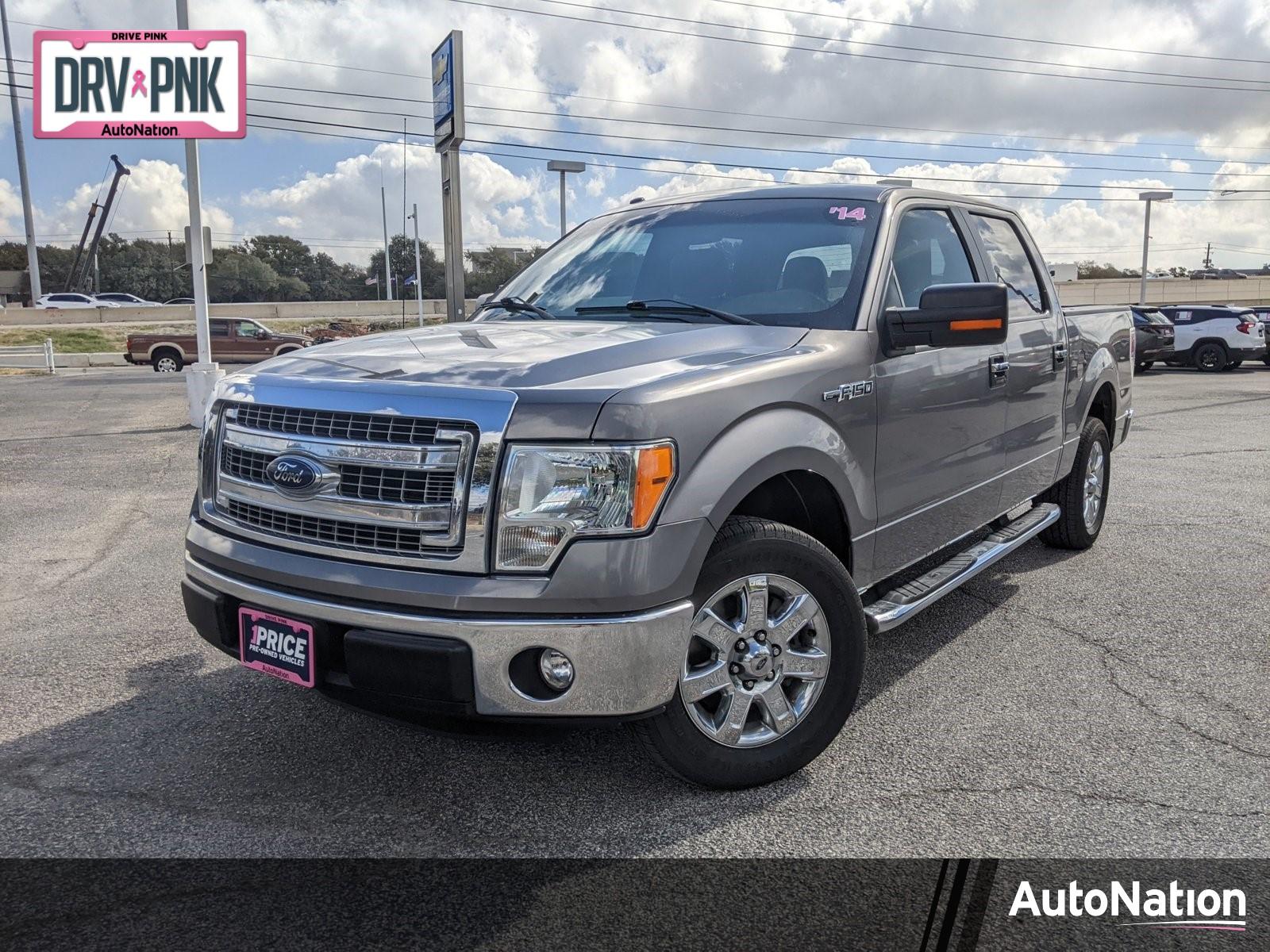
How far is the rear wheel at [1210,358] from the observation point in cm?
2464

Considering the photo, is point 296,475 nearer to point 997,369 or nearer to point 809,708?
point 809,708

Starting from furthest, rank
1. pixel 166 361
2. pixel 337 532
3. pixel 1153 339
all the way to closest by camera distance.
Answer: pixel 166 361, pixel 1153 339, pixel 337 532

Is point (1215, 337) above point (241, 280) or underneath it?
underneath

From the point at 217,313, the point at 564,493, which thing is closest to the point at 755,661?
the point at 564,493

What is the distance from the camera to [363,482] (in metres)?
2.96

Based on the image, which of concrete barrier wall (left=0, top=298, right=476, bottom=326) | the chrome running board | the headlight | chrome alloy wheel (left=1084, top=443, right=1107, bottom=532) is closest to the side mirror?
the chrome running board

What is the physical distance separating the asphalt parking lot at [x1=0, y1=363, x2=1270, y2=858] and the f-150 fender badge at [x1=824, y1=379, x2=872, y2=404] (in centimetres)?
117

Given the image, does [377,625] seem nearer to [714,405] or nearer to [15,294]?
[714,405]

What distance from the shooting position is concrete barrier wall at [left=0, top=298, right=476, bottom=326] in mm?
48156

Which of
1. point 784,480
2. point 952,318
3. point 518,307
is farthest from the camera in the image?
point 518,307

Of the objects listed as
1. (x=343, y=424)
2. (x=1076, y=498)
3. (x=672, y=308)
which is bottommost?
(x=1076, y=498)

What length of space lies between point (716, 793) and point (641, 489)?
3.51 ft

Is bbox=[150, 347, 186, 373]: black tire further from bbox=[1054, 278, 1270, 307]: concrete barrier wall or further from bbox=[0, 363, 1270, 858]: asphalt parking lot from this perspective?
bbox=[1054, 278, 1270, 307]: concrete barrier wall

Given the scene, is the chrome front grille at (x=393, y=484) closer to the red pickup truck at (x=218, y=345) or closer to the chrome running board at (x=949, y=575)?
the chrome running board at (x=949, y=575)
